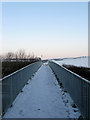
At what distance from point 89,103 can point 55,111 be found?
1.76 meters

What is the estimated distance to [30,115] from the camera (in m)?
5.10

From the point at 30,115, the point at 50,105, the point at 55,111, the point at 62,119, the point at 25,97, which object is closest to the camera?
the point at 62,119

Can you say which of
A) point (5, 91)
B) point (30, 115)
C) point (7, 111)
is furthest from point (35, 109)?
point (5, 91)

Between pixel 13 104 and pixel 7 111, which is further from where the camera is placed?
pixel 13 104

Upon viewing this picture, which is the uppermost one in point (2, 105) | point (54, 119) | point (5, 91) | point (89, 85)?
point (89, 85)

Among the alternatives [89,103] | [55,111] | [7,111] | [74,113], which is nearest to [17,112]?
[7,111]

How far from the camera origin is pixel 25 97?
7.32m

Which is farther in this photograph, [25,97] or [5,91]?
[25,97]

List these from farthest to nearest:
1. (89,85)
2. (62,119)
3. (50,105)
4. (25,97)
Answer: (25,97) < (50,105) < (62,119) < (89,85)

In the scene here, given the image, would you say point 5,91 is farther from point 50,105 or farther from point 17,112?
point 50,105

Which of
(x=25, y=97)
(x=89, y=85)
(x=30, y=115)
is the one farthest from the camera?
(x=25, y=97)

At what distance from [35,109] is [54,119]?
1.08 meters

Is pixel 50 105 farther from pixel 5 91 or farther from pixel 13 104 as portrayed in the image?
pixel 5 91

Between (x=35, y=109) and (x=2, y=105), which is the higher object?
(x=2, y=105)
